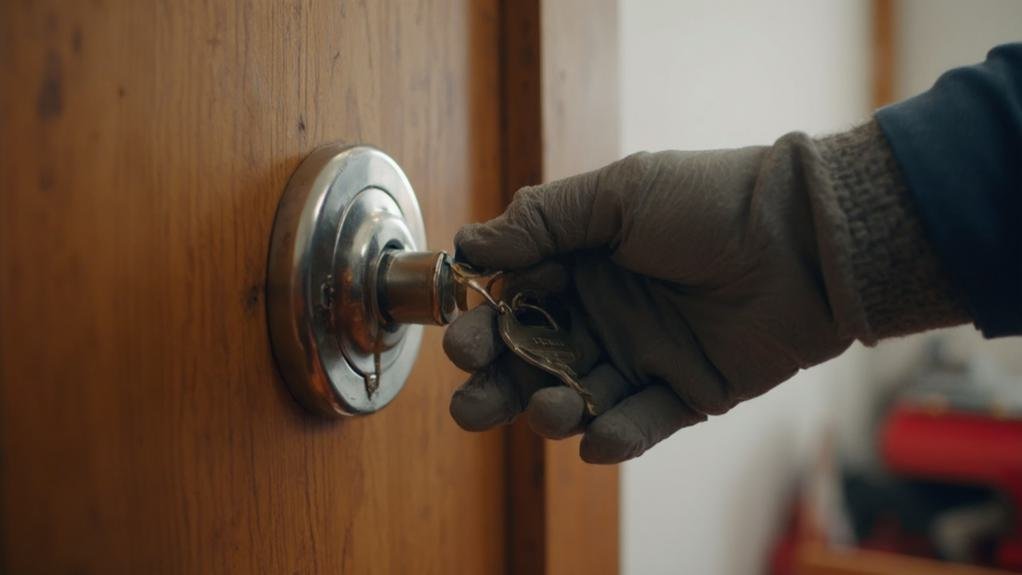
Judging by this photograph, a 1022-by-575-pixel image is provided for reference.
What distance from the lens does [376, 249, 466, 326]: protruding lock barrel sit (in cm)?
38

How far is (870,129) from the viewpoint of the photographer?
393 millimetres

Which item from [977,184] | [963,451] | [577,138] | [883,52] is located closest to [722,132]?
[577,138]

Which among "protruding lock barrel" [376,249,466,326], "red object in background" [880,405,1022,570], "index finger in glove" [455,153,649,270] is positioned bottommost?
"red object in background" [880,405,1022,570]

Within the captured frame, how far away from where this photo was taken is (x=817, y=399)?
189 cm

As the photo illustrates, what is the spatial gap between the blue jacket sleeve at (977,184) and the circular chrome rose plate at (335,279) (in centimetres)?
27

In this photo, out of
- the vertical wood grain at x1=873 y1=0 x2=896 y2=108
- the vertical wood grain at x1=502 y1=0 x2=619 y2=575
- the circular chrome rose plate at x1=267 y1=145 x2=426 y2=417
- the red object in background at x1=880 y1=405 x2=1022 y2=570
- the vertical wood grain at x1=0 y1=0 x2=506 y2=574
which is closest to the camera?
the vertical wood grain at x1=0 y1=0 x2=506 y2=574

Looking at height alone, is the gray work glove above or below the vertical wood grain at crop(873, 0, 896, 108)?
below

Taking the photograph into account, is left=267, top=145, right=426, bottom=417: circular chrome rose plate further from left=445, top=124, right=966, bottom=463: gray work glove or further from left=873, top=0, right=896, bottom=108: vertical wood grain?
left=873, top=0, right=896, bottom=108: vertical wood grain

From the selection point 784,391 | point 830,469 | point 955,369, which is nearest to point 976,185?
point 784,391

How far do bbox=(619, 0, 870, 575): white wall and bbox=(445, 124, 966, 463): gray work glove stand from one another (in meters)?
0.08

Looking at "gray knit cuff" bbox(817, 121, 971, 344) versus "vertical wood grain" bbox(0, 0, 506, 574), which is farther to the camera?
"gray knit cuff" bbox(817, 121, 971, 344)

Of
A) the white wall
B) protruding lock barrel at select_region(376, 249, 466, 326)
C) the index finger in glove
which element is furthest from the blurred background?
protruding lock barrel at select_region(376, 249, 466, 326)

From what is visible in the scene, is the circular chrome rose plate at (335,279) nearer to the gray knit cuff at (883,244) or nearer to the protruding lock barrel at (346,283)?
the protruding lock barrel at (346,283)

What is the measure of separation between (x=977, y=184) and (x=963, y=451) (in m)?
1.67
